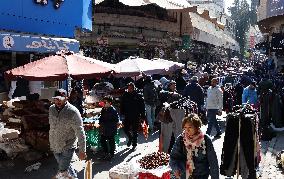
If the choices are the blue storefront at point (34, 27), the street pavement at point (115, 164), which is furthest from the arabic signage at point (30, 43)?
the street pavement at point (115, 164)

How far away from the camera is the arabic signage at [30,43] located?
1347 cm

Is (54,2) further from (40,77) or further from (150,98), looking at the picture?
(40,77)

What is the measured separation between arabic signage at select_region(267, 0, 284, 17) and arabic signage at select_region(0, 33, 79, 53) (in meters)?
12.4

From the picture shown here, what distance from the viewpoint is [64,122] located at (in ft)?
22.0

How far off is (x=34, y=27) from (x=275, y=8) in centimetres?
1483

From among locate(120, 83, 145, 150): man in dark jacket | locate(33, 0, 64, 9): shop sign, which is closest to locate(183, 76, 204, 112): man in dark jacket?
locate(120, 83, 145, 150): man in dark jacket

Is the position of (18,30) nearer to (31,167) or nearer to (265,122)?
(31,167)

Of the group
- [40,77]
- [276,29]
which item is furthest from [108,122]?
[276,29]

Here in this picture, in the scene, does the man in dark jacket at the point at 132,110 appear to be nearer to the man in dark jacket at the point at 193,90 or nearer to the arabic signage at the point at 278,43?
the man in dark jacket at the point at 193,90

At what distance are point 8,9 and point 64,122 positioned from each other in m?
9.17

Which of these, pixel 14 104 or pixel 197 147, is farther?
pixel 14 104

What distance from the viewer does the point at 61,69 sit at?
30.3 feet

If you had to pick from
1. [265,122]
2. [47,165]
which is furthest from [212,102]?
[47,165]

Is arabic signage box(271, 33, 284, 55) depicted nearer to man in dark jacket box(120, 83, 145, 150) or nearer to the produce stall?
man in dark jacket box(120, 83, 145, 150)
